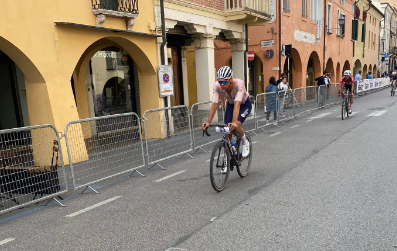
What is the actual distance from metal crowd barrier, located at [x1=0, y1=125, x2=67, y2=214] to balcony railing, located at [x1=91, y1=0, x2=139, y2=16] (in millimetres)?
4427

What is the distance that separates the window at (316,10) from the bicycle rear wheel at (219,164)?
2146 cm

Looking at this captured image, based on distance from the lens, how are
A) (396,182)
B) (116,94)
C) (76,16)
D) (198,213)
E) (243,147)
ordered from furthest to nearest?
(116,94)
(76,16)
(243,147)
(396,182)
(198,213)

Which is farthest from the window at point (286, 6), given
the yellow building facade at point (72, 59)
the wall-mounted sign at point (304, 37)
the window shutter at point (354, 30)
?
the window shutter at point (354, 30)

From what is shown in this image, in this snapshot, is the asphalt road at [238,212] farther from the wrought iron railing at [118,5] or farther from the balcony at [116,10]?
the wrought iron railing at [118,5]

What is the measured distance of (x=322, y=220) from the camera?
12.6 feet

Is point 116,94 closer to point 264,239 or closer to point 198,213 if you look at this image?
point 198,213

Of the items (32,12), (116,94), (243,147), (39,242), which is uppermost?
(32,12)

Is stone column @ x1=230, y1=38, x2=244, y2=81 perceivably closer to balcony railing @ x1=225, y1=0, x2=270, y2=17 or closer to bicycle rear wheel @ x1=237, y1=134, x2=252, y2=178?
balcony railing @ x1=225, y1=0, x2=270, y2=17

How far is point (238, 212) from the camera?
13.9ft

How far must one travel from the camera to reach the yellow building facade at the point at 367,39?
36.0 metres

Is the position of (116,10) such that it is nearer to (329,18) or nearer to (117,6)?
(117,6)

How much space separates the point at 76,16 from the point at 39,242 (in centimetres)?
590

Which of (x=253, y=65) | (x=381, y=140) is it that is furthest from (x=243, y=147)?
(x=253, y=65)

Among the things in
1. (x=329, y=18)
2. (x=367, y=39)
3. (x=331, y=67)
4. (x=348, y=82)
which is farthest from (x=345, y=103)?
(x=367, y=39)
